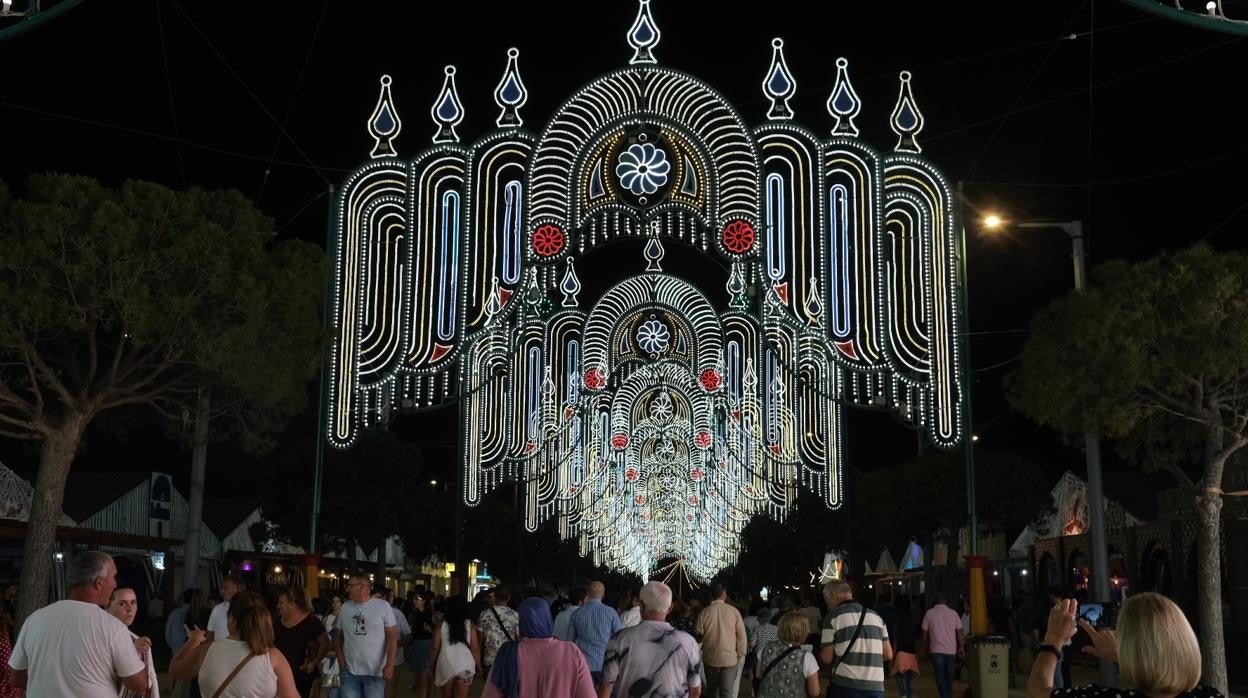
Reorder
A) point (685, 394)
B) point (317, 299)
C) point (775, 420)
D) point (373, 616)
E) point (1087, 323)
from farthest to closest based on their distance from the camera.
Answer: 1. point (685, 394)
2. point (775, 420)
3. point (317, 299)
4. point (1087, 323)
5. point (373, 616)

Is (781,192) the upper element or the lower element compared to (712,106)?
lower

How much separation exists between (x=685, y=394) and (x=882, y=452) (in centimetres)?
3053

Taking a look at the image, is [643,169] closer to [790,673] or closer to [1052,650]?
[790,673]

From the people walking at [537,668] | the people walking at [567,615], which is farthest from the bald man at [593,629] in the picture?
the people walking at [537,668]

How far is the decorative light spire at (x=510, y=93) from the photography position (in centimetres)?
2383

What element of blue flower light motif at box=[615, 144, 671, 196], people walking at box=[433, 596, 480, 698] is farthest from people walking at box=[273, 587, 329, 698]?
blue flower light motif at box=[615, 144, 671, 196]

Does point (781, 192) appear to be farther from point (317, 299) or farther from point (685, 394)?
point (685, 394)

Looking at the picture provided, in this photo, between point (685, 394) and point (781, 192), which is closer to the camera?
point (781, 192)

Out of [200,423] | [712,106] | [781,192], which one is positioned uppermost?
[712,106]

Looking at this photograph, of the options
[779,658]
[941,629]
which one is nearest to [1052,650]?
[779,658]

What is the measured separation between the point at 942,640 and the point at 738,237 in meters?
7.22

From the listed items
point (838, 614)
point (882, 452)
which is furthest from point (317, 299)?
point (882, 452)

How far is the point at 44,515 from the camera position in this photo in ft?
63.9

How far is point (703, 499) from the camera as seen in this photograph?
82.9 meters
